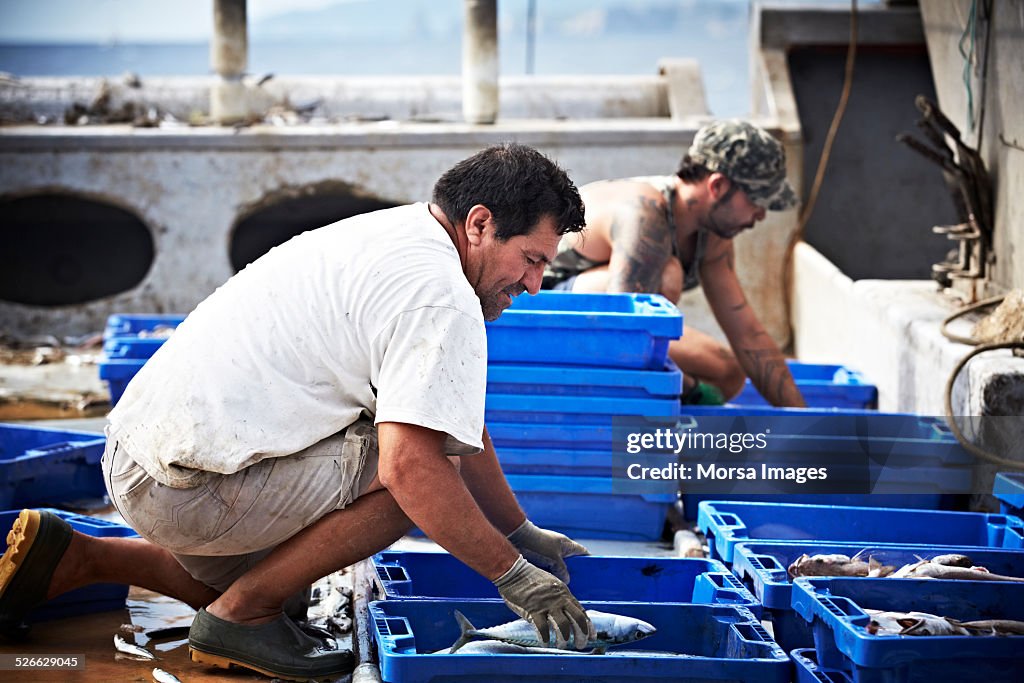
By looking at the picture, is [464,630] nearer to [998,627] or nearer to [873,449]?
[998,627]

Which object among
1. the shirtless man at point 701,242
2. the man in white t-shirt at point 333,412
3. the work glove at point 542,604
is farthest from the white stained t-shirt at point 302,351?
the shirtless man at point 701,242

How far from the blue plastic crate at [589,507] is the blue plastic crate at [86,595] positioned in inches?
55.8

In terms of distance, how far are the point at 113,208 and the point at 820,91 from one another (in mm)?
6086

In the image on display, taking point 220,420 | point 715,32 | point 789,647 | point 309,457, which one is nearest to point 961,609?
point 789,647

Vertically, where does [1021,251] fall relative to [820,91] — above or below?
below

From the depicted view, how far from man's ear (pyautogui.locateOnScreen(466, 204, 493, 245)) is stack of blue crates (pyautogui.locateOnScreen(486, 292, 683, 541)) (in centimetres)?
127

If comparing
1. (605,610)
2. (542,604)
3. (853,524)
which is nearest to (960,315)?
(853,524)

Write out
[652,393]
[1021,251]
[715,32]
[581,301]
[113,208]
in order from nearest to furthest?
[652,393]
[581,301]
[1021,251]
[113,208]
[715,32]

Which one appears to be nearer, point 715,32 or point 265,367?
point 265,367

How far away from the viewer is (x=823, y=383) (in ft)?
18.1

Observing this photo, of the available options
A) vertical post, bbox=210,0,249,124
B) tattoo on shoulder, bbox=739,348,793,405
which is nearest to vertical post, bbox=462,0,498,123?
vertical post, bbox=210,0,249,124

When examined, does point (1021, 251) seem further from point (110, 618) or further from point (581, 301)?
point (110, 618)

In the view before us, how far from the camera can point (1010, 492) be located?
387 cm

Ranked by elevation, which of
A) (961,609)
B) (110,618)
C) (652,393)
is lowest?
(110,618)
